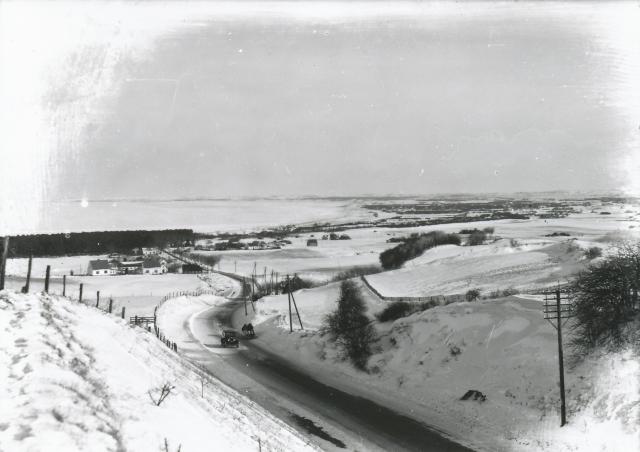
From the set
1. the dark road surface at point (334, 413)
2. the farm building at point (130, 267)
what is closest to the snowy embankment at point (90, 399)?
the dark road surface at point (334, 413)

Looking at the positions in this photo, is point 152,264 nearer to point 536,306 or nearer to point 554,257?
point 554,257

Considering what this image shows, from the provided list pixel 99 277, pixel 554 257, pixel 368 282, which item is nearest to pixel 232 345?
pixel 368 282

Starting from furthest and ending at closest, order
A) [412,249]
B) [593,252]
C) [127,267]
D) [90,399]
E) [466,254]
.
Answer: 1. [127,267]
2. [412,249]
3. [466,254]
4. [593,252]
5. [90,399]

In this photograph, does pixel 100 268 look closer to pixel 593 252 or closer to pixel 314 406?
pixel 593 252

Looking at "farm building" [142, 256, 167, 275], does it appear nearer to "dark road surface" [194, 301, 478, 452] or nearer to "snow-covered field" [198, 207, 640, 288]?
"snow-covered field" [198, 207, 640, 288]

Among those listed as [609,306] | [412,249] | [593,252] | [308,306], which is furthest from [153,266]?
[609,306]
